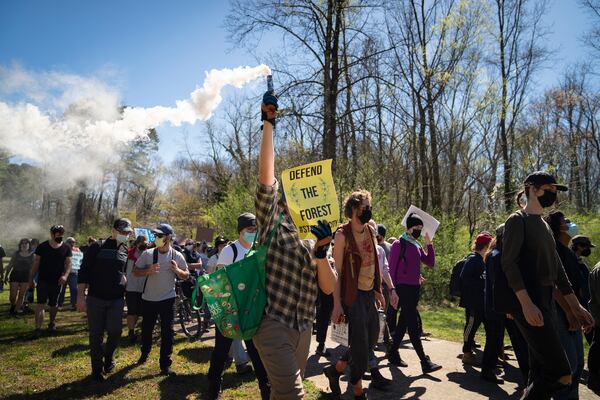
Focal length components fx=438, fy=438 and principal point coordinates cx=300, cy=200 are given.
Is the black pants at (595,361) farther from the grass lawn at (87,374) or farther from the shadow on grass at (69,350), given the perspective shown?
the shadow on grass at (69,350)

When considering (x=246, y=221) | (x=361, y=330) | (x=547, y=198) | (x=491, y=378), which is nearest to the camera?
(x=547, y=198)

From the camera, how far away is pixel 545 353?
3.44 meters

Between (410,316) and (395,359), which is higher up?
(410,316)

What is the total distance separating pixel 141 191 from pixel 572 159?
42138 mm

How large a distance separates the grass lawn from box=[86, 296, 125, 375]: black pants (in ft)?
1.18

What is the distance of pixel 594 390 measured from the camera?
5.18m

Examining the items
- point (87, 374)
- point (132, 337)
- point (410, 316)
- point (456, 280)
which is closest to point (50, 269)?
point (132, 337)

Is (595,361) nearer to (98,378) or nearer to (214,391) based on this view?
(214,391)

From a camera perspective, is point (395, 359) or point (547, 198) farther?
point (395, 359)

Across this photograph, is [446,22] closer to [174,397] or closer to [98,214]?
[174,397]

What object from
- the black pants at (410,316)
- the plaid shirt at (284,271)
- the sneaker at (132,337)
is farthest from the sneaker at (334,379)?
the sneaker at (132,337)

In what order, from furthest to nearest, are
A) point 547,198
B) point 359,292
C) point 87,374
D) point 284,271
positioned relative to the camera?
1. point 87,374
2. point 359,292
3. point 547,198
4. point 284,271

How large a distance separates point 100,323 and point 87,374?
104 centimetres

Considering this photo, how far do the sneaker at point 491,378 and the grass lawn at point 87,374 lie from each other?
2325 millimetres
